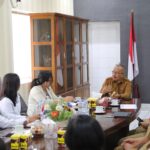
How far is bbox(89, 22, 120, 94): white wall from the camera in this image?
7.73m

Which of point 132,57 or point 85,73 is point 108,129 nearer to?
point 85,73

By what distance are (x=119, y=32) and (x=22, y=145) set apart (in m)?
5.71

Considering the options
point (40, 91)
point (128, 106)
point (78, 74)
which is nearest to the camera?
point (128, 106)

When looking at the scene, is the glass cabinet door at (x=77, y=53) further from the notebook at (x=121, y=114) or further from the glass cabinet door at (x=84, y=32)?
the notebook at (x=121, y=114)

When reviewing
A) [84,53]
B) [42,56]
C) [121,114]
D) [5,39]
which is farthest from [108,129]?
[84,53]

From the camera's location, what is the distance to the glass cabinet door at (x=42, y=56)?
230 inches

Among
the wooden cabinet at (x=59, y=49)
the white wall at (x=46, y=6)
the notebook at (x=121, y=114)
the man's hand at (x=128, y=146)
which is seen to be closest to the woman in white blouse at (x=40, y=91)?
the notebook at (x=121, y=114)

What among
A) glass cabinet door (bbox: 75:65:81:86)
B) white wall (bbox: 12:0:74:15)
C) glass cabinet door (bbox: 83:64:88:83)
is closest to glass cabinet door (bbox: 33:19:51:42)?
white wall (bbox: 12:0:74:15)

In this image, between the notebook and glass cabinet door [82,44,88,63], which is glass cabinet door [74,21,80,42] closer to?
glass cabinet door [82,44,88,63]

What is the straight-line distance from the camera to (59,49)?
Answer: 596cm

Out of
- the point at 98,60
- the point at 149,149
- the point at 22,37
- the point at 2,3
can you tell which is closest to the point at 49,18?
the point at 22,37

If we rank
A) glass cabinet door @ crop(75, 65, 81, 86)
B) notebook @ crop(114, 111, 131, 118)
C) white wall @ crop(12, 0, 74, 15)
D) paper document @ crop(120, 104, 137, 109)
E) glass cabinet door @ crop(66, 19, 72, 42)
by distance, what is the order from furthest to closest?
1. glass cabinet door @ crop(75, 65, 81, 86)
2. glass cabinet door @ crop(66, 19, 72, 42)
3. white wall @ crop(12, 0, 74, 15)
4. paper document @ crop(120, 104, 137, 109)
5. notebook @ crop(114, 111, 131, 118)

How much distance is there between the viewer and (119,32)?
25.3ft

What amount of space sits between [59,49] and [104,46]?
2026 millimetres
